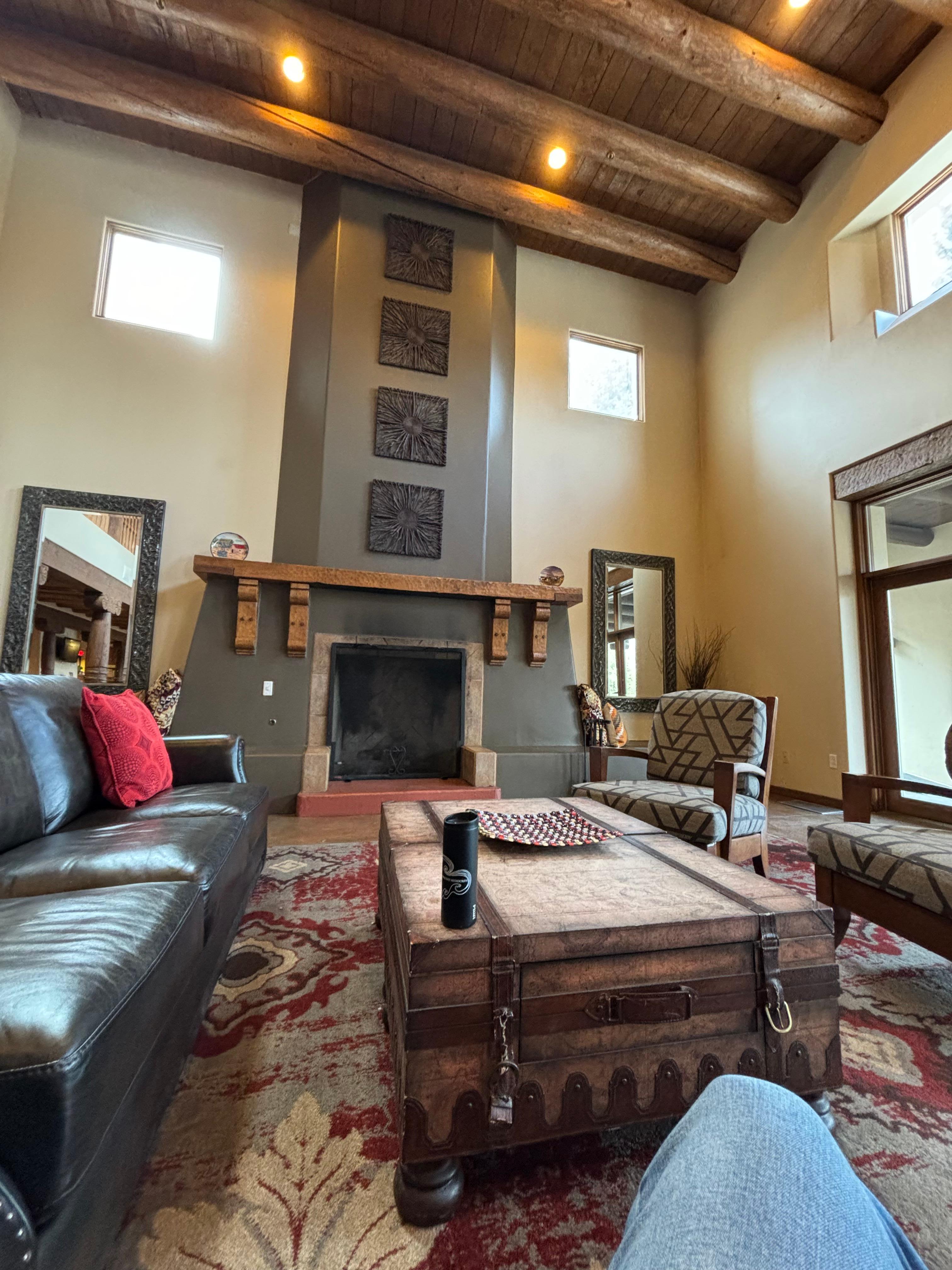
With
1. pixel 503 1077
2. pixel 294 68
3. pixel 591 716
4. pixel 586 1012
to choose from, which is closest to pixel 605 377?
pixel 294 68

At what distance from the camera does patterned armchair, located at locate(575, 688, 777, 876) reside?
2.10 meters

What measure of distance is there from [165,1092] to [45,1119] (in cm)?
49

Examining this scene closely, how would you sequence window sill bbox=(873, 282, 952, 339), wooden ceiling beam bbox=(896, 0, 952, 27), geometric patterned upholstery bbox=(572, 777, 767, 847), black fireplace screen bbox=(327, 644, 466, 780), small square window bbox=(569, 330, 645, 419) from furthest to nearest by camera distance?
small square window bbox=(569, 330, 645, 419) < black fireplace screen bbox=(327, 644, 466, 780) < window sill bbox=(873, 282, 952, 339) < wooden ceiling beam bbox=(896, 0, 952, 27) < geometric patterned upholstery bbox=(572, 777, 767, 847)

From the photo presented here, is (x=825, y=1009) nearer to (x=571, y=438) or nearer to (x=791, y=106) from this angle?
(x=571, y=438)

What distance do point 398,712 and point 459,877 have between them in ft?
11.6

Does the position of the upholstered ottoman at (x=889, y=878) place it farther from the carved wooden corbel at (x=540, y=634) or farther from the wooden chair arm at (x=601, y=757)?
the carved wooden corbel at (x=540, y=634)

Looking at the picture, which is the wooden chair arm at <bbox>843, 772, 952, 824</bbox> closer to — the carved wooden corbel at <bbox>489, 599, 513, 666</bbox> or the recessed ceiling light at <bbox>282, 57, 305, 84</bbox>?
the carved wooden corbel at <bbox>489, 599, 513, 666</bbox>

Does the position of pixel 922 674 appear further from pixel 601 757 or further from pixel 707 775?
pixel 601 757

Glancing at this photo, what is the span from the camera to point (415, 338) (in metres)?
4.55

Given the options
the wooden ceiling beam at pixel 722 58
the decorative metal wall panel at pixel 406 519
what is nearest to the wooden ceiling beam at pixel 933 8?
the wooden ceiling beam at pixel 722 58

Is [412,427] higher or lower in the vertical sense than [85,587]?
higher

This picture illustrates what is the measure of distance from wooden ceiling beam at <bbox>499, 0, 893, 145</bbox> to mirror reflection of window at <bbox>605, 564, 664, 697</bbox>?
3.50 metres

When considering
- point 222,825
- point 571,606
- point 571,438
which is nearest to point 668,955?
point 222,825

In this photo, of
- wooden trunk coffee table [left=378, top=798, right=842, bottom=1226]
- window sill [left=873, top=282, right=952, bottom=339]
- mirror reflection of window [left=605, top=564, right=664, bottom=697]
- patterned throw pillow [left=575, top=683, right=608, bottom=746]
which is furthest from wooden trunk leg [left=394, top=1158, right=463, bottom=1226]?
window sill [left=873, top=282, right=952, bottom=339]
